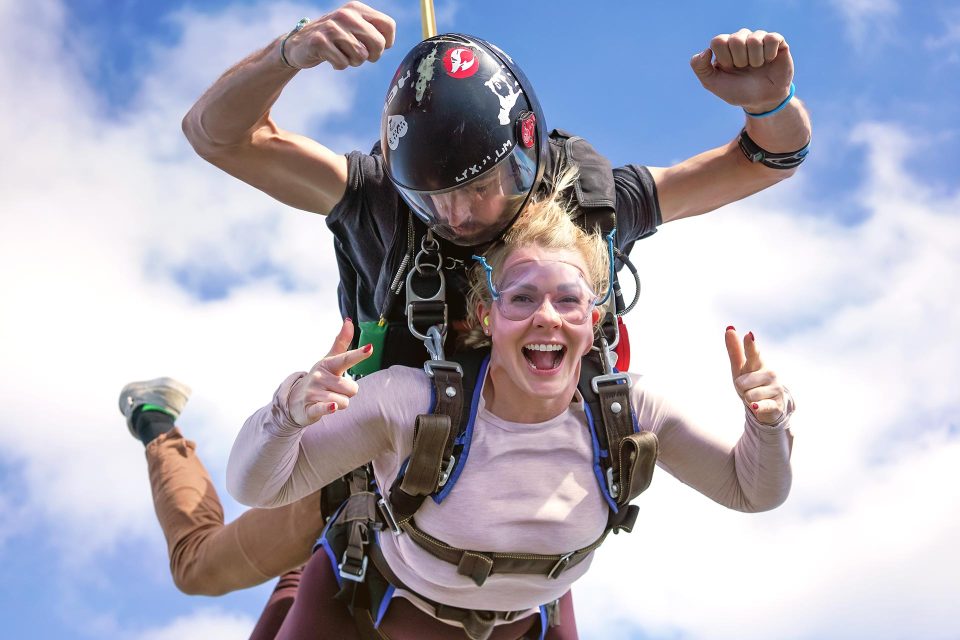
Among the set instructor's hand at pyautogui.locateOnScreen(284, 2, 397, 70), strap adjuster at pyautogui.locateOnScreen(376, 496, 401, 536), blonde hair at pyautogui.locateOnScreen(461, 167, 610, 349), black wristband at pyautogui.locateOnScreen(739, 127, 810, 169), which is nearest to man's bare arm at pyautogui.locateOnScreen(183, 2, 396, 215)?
instructor's hand at pyautogui.locateOnScreen(284, 2, 397, 70)

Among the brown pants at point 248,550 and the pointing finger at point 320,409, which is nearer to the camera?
the pointing finger at point 320,409

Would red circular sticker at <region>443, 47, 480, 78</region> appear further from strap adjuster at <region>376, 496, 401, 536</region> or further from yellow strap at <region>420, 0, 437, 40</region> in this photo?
strap adjuster at <region>376, 496, 401, 536</region>

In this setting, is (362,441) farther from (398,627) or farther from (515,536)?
(398,627)

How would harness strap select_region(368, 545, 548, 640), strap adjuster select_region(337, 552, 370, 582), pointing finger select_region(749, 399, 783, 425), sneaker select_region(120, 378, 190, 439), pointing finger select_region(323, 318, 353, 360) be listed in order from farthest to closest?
sneaker select_region(120, 378, 190, 439), strap adjuster select_region(337, 552, 370, 582), harness strap select_region(368, 545, 548, 640), pointing finger select_region(749, 399, 783, 425), pointing finger select_region(323, 318, 353, 360)

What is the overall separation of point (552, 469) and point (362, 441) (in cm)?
54

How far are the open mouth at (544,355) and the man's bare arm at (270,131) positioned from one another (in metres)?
0.83

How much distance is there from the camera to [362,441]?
318 centimetres

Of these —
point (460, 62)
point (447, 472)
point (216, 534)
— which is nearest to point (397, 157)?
point (460, 62)

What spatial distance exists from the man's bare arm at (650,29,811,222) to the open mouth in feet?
2.90

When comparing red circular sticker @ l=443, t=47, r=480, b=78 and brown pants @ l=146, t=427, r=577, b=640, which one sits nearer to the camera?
red circular sticker @ l=443, t=47, r=480, b=78

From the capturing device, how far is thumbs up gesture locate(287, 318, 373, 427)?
286 cm

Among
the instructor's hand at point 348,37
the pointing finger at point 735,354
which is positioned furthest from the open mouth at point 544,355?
the instructor's hand at point 348,37

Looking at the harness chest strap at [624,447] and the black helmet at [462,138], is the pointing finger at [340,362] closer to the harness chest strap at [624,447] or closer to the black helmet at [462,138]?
the black helmet at [462,138]

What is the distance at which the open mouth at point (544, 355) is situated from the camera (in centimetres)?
323
